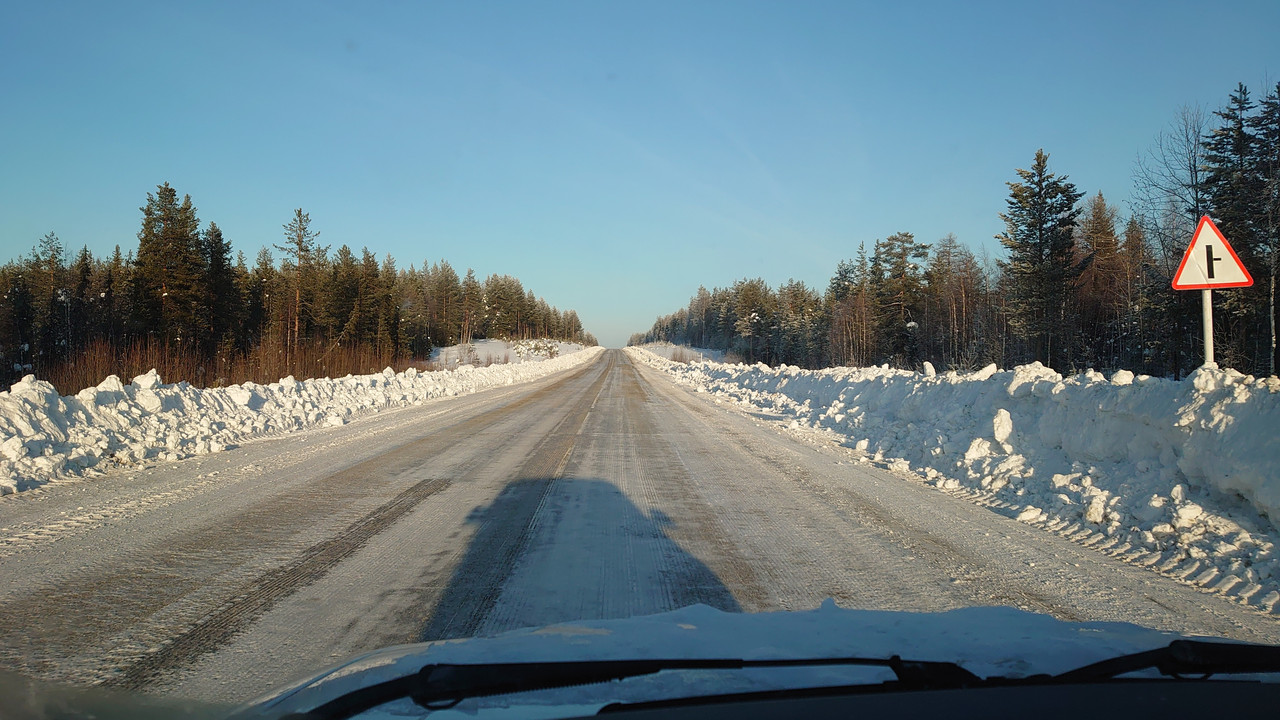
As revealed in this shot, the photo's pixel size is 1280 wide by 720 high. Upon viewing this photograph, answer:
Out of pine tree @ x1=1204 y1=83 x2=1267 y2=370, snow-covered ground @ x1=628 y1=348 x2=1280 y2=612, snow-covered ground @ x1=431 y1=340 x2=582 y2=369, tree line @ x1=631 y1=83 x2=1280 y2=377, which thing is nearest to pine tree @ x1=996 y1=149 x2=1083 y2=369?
tree line @ x1=631 y1=83 x2=1280 y2=377

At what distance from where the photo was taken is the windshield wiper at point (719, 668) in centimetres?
196

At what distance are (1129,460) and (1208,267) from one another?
2.26 metres

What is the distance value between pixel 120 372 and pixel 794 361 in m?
75.6

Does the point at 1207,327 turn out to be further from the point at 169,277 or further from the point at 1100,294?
the point at 169,277

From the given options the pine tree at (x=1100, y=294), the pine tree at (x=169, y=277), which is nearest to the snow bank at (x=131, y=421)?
the pine tree at (x=169, y=277)

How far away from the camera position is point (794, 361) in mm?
82625

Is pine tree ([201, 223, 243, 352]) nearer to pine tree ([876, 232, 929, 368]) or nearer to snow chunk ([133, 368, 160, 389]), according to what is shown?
snow chunk ([133, 368, 160, 389])

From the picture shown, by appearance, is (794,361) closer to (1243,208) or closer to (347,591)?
(1243,208)

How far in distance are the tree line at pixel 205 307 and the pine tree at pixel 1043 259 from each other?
36681 millimetres

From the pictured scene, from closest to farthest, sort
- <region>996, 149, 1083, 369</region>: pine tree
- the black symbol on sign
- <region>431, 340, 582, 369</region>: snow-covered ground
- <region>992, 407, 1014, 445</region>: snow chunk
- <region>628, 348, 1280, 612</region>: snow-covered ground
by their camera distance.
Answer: <region>628, 348, 1280, 612</region>: snow-covered ground, the black symbol on sign, <region>992, 407, 1014, 445</region>: snow chunk, <region>996, 149, 1083, 369</region>: pine tree, <region>431, 340, 582, 369</region>: snow-covered ground

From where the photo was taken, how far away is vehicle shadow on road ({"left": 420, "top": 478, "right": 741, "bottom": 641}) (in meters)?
3.75

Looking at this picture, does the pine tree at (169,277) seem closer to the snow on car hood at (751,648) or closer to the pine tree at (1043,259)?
the snow on car hood at (751,648)

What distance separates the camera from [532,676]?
2094 mm

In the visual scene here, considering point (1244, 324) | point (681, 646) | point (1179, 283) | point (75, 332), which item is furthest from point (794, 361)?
point (681, 646)
